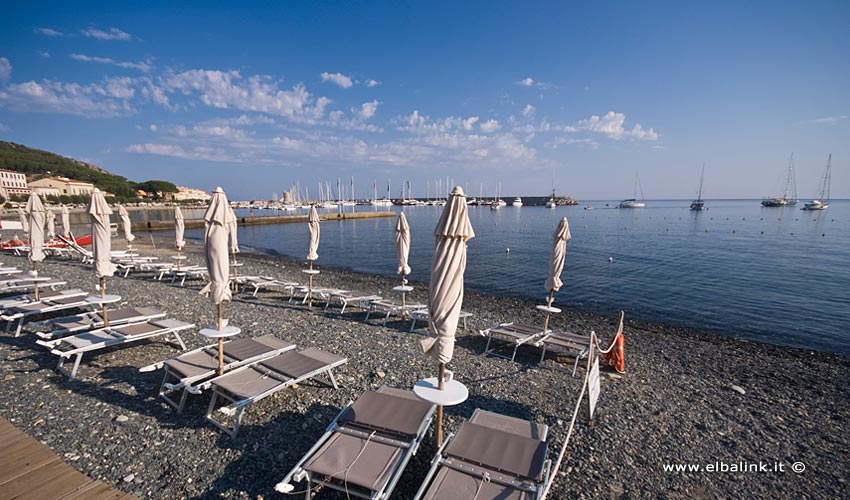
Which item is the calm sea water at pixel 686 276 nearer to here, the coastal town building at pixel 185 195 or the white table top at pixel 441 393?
the white table top at pixel 441 393

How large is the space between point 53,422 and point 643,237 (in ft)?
164

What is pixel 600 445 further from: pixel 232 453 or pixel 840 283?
pixel 840 283

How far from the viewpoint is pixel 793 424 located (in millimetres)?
5953

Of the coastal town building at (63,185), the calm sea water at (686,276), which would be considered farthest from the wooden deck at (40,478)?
the coastal town building at (63,185)

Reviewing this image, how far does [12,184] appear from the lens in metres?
75.1

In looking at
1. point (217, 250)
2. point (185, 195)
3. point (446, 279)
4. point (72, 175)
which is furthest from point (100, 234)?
point (185, 195)

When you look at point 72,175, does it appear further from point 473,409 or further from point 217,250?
point 473,409

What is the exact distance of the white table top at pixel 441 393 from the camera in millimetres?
3731

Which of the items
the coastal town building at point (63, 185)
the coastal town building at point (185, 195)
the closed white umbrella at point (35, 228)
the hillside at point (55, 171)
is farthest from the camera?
the coastal town building at point (185, 195)

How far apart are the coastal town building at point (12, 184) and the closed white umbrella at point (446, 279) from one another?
337ft

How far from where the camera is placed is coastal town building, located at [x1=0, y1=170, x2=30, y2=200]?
70675 millimetres

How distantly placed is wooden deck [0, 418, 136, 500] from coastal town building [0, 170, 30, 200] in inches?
3913

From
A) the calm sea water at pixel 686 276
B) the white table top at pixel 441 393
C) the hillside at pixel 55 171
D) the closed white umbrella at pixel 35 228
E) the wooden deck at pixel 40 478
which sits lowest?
the calm sea water at pixel 686 276

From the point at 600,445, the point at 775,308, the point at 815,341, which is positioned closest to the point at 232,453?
the point at 600,445
